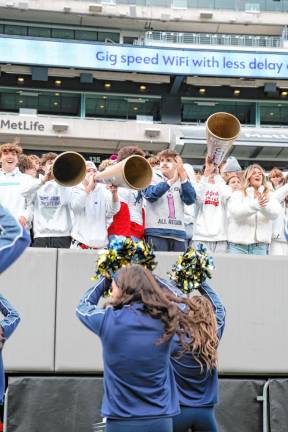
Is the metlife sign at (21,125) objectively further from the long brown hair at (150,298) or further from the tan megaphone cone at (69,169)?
the long brown hair at (150,298)

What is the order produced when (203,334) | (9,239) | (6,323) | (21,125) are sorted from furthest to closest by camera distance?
1. (21,125)
2. (6,323)
3. (203,334)
4. (9,239)

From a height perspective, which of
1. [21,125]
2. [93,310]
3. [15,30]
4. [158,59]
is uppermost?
Result: [15,30]

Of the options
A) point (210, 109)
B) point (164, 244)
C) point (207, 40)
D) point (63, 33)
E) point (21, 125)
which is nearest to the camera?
point (164, 244)

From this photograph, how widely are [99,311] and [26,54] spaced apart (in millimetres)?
32067

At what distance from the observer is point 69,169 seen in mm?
5902

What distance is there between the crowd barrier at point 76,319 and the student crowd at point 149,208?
45 cm

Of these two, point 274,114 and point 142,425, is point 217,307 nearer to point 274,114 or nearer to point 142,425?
point 142,425

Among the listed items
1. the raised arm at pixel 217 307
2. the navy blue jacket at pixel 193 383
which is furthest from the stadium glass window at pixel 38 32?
the navy blue jacket at pixel 193 383

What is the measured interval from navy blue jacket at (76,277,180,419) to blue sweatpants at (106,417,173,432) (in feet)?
0.10

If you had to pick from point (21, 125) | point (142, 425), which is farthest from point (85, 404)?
point (21, 125)

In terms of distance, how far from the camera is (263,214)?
688cm

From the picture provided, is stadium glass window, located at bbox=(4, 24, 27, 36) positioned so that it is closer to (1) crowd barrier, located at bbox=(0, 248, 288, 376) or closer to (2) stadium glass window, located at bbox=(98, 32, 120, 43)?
(2) stadium glass window, located at bbox=(98, 32, 120, 43)

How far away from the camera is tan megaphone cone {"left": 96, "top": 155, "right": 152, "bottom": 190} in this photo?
579 centimetres

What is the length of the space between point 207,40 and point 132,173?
37.6 meters
